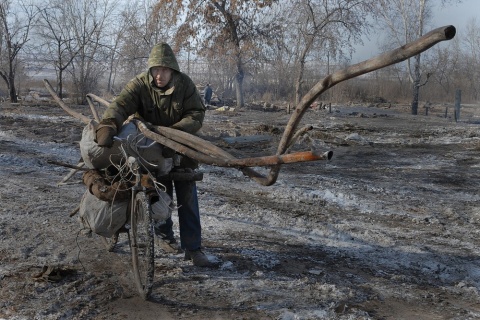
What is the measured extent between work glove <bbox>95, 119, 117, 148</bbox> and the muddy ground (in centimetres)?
96

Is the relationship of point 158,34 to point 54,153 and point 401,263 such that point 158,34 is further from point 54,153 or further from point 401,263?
point 401,263

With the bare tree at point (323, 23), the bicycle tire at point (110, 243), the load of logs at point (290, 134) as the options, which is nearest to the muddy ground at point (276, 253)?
the bicycle tire at point (110, 243)

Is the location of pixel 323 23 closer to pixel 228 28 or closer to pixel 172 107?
pixel 228 28

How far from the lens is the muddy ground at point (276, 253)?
375cm

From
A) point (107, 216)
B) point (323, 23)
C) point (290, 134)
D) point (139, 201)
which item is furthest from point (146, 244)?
point (323, 23)

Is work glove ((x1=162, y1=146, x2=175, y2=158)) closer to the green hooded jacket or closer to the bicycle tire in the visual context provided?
the green hooded jacket

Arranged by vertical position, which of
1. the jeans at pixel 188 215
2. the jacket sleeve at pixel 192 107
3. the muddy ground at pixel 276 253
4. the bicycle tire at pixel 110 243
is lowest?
the muddy ground at pixel 276 253

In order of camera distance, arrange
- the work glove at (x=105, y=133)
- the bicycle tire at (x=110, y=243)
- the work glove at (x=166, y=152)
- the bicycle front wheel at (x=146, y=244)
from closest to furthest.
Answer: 1. the bicycle front wheel at (x=146, y=244)
2. the work glove at (x=105, y=133)
3. the work glove at (x=166, y=152)
4. the bicycle tire at (x=110, y=243)

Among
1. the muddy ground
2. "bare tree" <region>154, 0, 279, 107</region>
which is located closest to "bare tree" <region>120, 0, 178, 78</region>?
"bare tree" <region>154, 0, 279, 107</region>

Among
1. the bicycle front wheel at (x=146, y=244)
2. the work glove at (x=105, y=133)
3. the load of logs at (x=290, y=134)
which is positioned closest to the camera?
the load of logs at (x=290, y=134)

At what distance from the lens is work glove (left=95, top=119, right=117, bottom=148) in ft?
12.7

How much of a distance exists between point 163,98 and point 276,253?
176cm

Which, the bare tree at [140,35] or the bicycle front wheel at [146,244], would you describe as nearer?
the bicycle front wheel at [146,244]

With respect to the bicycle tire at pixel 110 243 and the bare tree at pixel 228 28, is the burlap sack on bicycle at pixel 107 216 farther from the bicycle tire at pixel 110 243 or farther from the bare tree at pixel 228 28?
the bare tree at pixel 228 28
